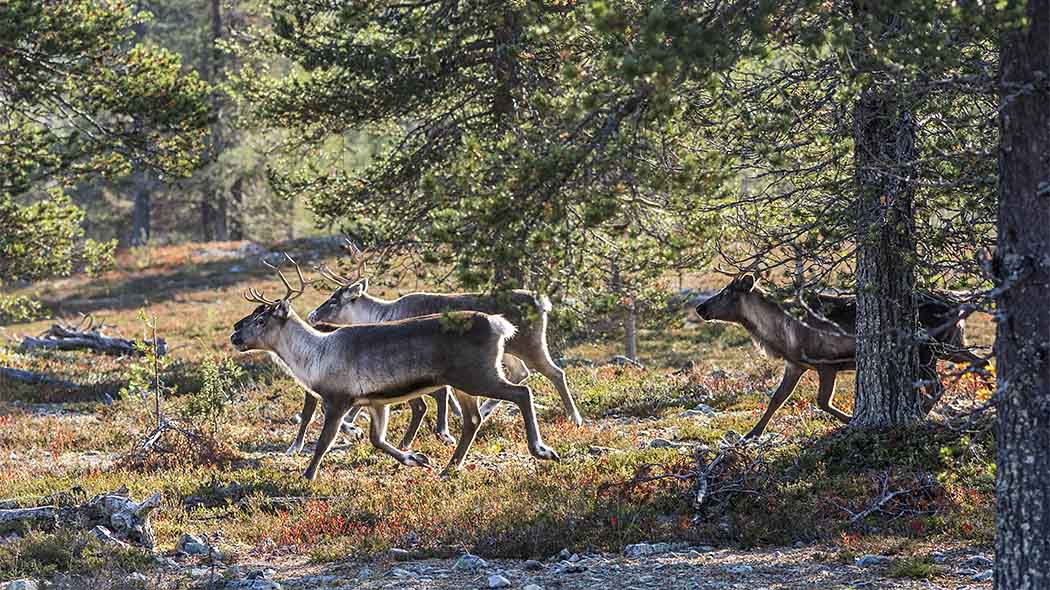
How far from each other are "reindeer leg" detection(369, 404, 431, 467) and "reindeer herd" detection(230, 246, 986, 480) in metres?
0.01

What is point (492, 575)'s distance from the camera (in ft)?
26.5

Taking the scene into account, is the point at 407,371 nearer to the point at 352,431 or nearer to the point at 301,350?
the point at 301,350

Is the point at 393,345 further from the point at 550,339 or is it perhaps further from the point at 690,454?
the point at 550,339

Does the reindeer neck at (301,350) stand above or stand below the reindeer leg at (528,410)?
above

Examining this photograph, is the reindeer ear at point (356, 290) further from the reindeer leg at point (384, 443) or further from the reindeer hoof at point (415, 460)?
the reindeer hoof at point (415, 460)


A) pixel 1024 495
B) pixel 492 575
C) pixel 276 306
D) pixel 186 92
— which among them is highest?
pixel 186 92

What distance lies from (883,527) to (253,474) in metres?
6.14

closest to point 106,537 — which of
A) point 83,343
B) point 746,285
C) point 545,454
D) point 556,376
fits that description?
point 545,454

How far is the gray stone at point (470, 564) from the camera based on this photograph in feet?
28.0

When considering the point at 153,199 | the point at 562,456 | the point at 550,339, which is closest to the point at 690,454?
the point at 562,456

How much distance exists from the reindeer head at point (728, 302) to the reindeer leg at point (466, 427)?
9.55 ft

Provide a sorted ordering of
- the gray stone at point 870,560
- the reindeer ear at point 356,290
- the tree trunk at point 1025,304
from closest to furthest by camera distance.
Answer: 1. the tree trunk at point 1025,304
2. the gray stone at point 870,560
3. the reindeer ear at point 356,290

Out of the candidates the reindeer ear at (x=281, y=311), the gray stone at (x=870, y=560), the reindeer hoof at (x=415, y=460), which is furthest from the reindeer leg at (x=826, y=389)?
the reindeer ear at (x=281, y=311)

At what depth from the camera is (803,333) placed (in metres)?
13.1
